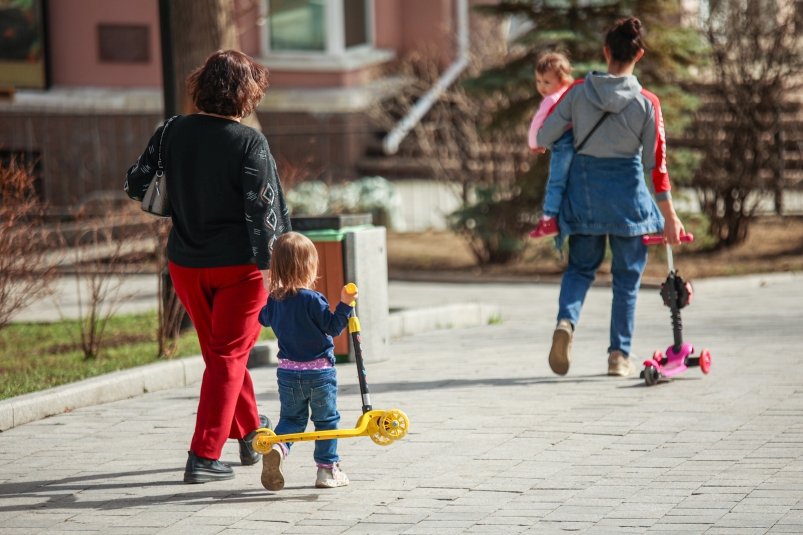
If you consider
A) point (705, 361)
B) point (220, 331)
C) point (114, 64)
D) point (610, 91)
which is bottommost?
point (705, 361)

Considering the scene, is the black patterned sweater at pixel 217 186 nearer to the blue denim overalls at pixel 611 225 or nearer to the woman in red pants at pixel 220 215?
the woman in red pants at pixel 220 215

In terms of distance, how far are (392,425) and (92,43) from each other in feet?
53.7

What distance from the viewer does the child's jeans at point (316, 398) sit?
608 cm

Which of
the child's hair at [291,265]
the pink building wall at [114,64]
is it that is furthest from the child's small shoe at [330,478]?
the pink building wall at [114,64]

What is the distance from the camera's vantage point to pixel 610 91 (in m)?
8.22

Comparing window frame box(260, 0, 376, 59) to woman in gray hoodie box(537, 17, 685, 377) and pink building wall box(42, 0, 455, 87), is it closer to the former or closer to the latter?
pink building wall box(42, 0, 455, 87)

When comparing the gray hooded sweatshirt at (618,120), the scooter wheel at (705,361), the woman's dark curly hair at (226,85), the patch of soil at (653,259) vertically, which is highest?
the woman's dark curly hair at (226,85)

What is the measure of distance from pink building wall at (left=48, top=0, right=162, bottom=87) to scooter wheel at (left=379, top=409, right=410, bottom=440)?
51.8 feet

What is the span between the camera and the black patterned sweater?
6.21 metres

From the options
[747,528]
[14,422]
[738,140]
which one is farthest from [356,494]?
[738,140]

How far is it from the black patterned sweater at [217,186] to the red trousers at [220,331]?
0.08 metres

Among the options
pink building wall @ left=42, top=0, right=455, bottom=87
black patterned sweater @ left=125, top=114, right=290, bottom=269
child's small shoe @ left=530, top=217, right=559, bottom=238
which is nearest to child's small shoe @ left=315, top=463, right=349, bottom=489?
black patterned sweater @ left=125, top=114, right=290, bottom=269

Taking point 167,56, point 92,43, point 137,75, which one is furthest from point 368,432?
point 92,43

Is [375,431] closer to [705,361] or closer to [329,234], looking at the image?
[705,361]
